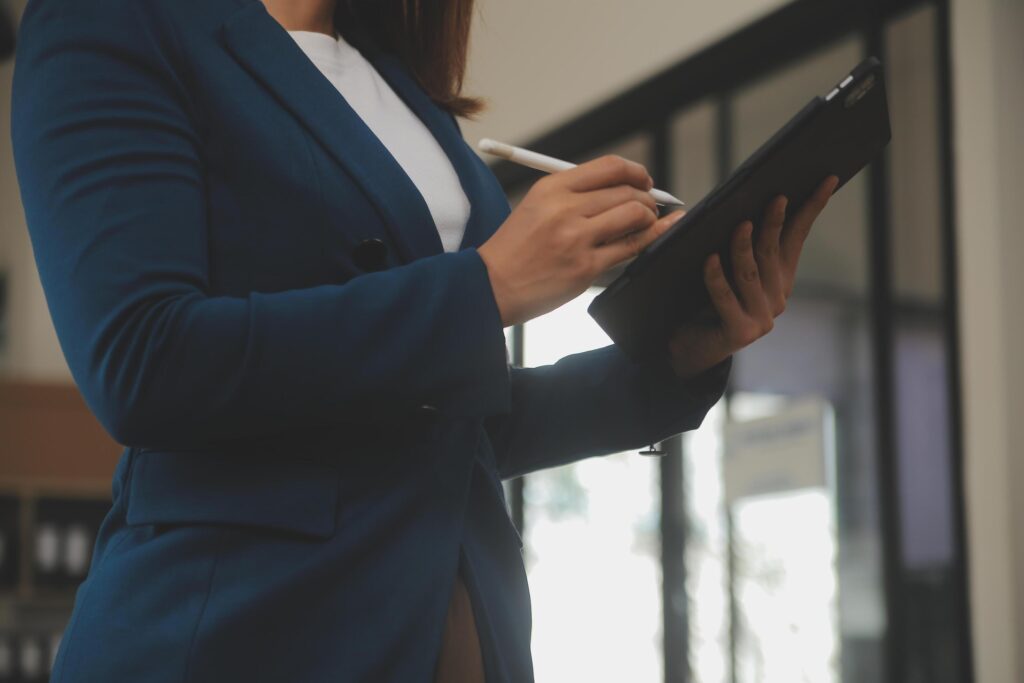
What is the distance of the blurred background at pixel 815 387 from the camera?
2.58m

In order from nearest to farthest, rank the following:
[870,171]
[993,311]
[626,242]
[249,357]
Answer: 1. [249,357]
2. [626,242]
3. [993,311]
4. [870,171]

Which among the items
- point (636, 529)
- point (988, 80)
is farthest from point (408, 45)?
point (636, 529)

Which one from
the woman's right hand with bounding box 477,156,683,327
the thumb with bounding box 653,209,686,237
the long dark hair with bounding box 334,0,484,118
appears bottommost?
the woman's right hand with bounding box 477,156,683,327

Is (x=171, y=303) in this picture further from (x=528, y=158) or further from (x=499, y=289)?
(x=528, y=158)

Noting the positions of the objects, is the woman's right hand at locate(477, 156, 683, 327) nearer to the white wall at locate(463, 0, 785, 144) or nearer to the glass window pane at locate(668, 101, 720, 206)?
the white wall at locate(463, 0, 785, 144)

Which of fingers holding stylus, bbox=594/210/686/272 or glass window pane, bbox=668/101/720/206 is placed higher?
glass window pane, bbox=668/101/720/206

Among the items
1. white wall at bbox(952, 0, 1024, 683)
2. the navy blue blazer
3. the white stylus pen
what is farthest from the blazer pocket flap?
white wall at bbox(952, 0, 1024, 683)

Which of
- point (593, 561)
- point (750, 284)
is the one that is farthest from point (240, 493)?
point (593, 561)

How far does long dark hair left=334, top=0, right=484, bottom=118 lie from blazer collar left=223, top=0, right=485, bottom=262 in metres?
0.22

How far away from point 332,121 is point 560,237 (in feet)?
0.61

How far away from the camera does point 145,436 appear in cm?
68

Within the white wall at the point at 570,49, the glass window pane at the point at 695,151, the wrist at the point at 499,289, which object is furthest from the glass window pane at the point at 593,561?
the wrist at the point at 499,289

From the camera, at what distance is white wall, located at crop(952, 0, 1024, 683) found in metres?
2.48

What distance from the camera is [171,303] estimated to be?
676 millimetres
